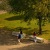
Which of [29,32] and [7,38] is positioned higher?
[29,32]

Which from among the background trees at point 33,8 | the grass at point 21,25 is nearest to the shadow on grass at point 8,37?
the grass at point 21,25

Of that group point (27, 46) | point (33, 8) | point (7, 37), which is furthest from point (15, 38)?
point (33, 8)

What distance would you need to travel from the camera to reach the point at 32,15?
25.4m

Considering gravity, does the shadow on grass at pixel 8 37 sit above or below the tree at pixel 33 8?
below

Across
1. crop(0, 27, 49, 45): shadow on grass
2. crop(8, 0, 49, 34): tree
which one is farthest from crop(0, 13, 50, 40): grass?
crop(8, 0, 49, 34): tree

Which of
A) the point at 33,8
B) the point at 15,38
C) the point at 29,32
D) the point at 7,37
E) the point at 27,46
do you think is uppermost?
the point at 33,8

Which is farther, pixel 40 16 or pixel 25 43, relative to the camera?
pixel 40 16

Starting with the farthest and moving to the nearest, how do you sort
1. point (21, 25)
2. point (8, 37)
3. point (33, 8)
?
point (21, 25) < point (8, 37) < point (33, 8)

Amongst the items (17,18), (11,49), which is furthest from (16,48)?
(17,18)

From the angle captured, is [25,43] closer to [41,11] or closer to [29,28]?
[41,11]

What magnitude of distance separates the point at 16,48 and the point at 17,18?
15510 mm

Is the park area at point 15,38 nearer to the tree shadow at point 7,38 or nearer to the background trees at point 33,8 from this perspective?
the tree shadow at point 7,38

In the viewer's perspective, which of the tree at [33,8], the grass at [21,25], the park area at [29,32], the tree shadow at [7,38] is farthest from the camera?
Answer: the grass at [21,25]

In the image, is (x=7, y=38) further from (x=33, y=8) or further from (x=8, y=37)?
(x=33, y=8)
